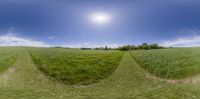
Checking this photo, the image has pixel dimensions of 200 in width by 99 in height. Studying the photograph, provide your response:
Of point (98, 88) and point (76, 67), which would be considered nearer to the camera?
point (98, 88)

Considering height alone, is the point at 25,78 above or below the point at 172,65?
below

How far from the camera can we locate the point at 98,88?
37.5 meters

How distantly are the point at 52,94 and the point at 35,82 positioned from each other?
780 centimetres

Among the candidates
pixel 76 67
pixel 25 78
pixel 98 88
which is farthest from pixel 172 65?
pixel 25 78

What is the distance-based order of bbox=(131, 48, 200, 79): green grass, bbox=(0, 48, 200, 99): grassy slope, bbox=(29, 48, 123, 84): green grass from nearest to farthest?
bbox=(0, 48, 200, 99): grassy slope < bbox=(131, 48, 200, 79): green grass < bbox=(29, 48, 123, 84): green grass

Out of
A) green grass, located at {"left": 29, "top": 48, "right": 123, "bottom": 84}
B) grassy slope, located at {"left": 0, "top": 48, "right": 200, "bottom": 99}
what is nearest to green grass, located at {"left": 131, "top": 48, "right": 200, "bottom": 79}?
grassy slope, located at {"left": 0, "top": 48, "right": 200, "bottom": 99}

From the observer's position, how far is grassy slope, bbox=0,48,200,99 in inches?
1263

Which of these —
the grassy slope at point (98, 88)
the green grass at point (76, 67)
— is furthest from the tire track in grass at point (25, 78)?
the green grass at point (76, 67)

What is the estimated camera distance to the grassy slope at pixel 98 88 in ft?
105

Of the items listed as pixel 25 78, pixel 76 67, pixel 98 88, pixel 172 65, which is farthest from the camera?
pixel 76 67

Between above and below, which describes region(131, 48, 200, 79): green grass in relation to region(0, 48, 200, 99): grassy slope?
above

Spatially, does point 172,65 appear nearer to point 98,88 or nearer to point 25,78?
point 98,88

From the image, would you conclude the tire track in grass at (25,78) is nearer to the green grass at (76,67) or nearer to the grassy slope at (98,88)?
the grassy slope at (98,88)

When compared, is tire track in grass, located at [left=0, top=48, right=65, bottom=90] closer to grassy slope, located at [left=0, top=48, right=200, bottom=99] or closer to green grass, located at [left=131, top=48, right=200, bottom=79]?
grassy slope, located at [left=0, top=48, right=200, bottom=99]
